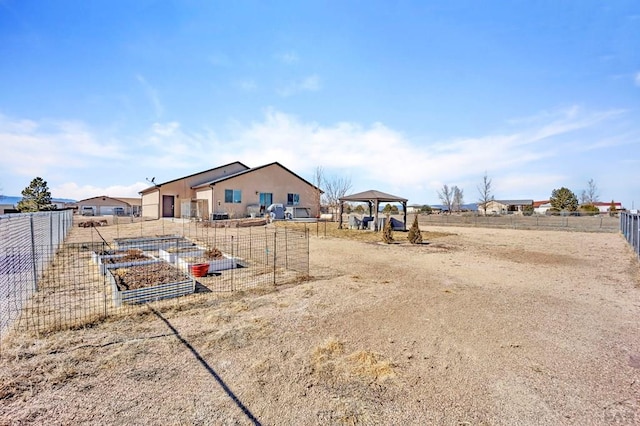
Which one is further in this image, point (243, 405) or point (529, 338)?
point (529, 338)

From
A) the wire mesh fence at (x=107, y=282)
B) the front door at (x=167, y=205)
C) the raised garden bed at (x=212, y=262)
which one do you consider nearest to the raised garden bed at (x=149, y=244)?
the wire mesh fence at (x=107, y=282)

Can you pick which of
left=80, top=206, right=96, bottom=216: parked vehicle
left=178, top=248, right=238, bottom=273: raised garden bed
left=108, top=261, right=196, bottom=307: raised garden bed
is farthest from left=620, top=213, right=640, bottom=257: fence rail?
left=80, top=206, right=96, bottom=216: parked vehicle

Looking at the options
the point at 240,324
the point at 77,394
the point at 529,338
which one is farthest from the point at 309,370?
the point at 529,338

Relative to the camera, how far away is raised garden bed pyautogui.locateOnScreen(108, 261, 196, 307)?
504cm

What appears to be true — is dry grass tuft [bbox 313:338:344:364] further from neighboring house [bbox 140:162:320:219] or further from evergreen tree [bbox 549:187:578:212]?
evergreen tree [bbox 549:187:578:212]

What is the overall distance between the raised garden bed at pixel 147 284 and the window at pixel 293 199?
23412 millimetres

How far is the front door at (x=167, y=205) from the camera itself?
2883 cm

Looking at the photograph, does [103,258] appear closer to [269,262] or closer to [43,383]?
[269,262]

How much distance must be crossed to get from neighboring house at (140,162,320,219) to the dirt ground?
69.0 feet

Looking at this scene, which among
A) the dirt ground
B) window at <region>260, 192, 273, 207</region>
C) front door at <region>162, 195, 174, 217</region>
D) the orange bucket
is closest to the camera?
the dirt ground

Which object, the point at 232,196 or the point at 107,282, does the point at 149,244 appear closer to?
the point at 107,282

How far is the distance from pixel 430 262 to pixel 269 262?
4772 millimetres

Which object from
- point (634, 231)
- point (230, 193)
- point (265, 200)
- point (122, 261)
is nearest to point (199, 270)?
point (122, 261)

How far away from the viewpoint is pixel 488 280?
7.05m
